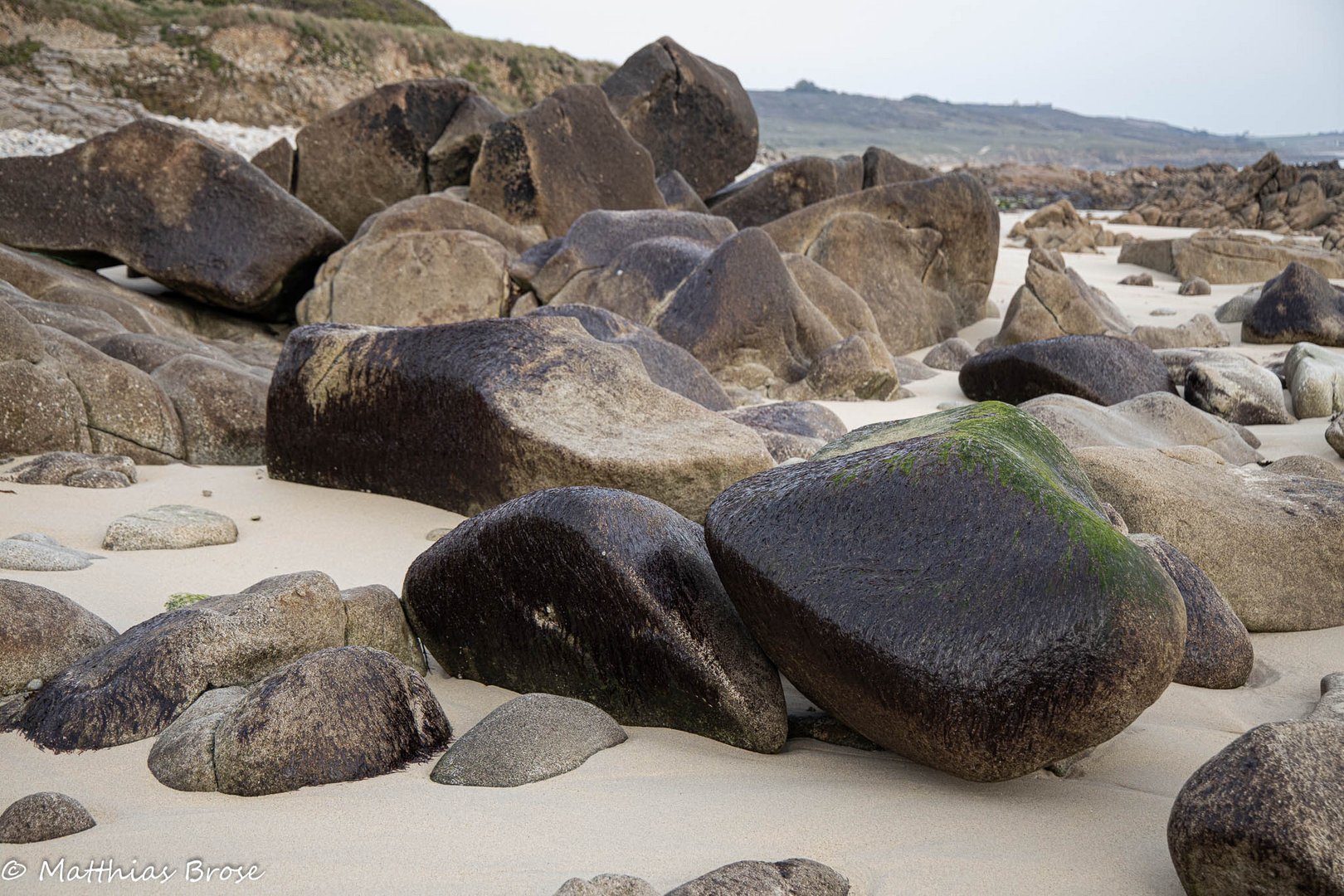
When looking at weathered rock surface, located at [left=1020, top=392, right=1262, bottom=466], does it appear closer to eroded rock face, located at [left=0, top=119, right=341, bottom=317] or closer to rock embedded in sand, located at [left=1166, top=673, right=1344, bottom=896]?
rock embedded in sand, located at [left=1166, top=673, right=1344, bottom=896]

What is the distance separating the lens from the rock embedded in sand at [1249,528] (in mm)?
3924

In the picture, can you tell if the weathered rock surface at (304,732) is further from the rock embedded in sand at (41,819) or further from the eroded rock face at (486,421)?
the eroded rock face at (486,421)

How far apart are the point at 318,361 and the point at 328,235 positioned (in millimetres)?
5736

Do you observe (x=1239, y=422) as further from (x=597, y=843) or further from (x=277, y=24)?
(x=277, y=24)

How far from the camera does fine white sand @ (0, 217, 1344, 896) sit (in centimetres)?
214

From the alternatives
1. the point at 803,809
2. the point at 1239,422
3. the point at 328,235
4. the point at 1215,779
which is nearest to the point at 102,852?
the point at 803,809

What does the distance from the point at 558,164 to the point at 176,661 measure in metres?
9.95

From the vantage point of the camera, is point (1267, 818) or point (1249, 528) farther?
point (1249, 528)

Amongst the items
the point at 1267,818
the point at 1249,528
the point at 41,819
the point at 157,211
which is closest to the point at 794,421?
the point at 1249,528

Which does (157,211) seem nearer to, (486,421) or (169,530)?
(169,530)

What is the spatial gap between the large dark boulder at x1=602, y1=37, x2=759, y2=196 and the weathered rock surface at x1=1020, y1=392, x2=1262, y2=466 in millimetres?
9187

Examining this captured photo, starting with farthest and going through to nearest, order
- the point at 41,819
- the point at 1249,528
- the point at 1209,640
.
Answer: the point at 1249,528 → the point at 1209,640 → the point at 41,819

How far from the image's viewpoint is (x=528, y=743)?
106 inches

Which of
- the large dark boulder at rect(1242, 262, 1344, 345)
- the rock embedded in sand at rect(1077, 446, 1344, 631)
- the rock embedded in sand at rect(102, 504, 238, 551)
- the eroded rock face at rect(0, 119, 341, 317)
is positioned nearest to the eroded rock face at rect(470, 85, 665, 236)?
the eroded rock face at rect(0, 119, 341, 317)
